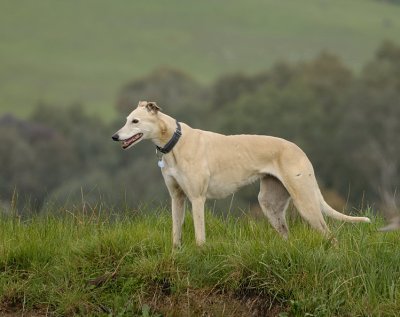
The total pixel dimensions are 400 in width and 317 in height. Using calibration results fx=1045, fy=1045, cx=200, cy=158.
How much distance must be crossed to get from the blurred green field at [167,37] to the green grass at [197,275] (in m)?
107

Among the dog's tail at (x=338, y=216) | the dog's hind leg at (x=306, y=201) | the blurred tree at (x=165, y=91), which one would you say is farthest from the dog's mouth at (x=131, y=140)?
the blurred tree at (x=165, y=91)

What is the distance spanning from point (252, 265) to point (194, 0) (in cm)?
13055

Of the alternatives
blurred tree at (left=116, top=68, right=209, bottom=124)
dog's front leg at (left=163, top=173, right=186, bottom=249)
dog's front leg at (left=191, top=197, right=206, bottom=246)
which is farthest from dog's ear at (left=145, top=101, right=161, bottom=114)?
blurred tree at (left=116, top=68, right=209, bottom=124)

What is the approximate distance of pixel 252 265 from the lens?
968 centimetres

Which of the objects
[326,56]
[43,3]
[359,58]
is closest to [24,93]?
[43,3]

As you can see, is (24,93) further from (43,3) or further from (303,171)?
(303,171)

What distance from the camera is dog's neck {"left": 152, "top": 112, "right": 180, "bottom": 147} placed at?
1128cm

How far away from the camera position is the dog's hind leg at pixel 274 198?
11.6 meters

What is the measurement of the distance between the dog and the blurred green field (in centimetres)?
10522

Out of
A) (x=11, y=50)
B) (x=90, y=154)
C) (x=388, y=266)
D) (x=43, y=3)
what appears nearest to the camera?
(x=388, y=266)

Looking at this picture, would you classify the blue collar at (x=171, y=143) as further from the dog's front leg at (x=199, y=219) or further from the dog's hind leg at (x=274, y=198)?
the dog's hind leg at (x=274, y=198)

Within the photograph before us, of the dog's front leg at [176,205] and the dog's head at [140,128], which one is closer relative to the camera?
the dog's front leg at [176,205]

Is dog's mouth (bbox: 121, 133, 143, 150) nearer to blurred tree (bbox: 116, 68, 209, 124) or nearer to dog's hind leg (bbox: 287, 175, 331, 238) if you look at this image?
dog's hind leg (bbox: 287, 175, 331, 238)

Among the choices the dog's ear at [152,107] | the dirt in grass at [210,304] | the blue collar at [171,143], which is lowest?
the dirt in grass at [210,304]
